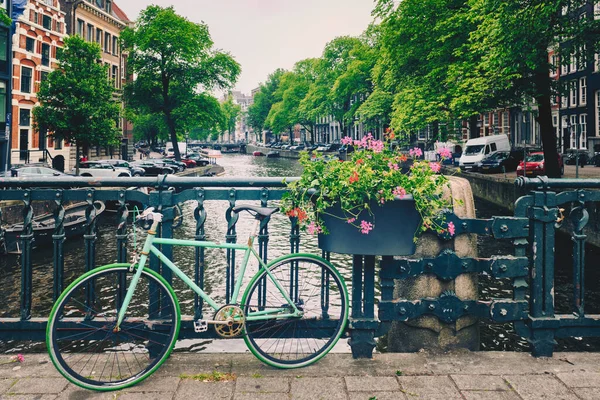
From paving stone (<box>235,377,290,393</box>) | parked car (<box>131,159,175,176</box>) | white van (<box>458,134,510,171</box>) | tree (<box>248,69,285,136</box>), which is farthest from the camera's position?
tree (<box>248,69,285,136</box>)

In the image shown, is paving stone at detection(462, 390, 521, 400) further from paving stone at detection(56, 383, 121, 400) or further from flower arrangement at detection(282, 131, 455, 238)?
paving stone at detection(56, 383, 121, 400)

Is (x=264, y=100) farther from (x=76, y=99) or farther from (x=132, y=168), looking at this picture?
(x=76, y=99)

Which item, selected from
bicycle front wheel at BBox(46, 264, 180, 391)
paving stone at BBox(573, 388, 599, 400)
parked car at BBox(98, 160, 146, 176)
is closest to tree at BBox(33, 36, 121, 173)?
parked car at BBox(98, 160, 146, 176)

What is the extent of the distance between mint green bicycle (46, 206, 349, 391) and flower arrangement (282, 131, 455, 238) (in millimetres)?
278

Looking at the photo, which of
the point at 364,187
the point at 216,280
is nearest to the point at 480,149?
the point at 216,280

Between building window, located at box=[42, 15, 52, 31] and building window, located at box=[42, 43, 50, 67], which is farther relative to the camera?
building window, located at box=[42, 15, 52, 31]

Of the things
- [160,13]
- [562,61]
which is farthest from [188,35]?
[562,61]

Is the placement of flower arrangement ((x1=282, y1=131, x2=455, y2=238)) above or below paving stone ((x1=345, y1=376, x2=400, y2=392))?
above

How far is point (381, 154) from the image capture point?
353 centimetres

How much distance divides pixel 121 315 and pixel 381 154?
190 cm

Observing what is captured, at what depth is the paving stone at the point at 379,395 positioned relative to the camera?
3.12 m

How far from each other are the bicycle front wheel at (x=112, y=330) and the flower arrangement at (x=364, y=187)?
1006 mm

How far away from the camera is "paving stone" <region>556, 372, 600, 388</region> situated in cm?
329

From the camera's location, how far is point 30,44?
4012 cm
